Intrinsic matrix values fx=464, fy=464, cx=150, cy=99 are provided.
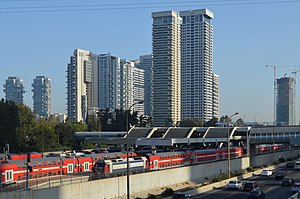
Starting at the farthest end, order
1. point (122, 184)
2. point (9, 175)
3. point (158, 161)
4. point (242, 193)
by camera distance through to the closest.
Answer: point (158, 161), point (242, 193), point (122, 184), point (9, 175)

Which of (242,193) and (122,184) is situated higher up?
(122,184)

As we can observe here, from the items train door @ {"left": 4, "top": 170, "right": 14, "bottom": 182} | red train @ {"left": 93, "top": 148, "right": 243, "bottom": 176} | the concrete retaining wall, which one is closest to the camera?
the concrete retaining wall

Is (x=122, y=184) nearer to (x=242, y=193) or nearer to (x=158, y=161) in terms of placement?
(x=242, y=193)

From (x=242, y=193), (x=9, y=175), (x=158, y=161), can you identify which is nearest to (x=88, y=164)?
(x=158, y=161)

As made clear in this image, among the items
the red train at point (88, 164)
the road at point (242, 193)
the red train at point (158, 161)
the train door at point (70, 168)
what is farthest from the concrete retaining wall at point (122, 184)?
the train door at point (70, 168)

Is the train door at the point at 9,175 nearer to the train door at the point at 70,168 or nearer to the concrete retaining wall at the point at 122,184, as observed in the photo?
the concrete retaining wall at the point at 122,184

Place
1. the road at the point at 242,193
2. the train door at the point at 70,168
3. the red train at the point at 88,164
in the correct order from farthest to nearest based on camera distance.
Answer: the train door at the point at 70,168 < the road at the point at 242,193 < the red train at the point at 88,164

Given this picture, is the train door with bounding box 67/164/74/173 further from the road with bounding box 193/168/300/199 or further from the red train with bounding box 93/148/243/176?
the road with bounding box 193/168/300/199

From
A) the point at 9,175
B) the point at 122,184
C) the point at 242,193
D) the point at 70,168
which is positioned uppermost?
the point at 9,175

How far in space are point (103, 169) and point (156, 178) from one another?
617 centimetres

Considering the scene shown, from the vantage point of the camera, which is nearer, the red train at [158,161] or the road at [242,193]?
the road at [242,193]

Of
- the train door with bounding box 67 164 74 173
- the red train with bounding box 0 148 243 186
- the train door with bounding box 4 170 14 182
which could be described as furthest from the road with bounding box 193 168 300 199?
the train door with bounding box 4 170 14 182

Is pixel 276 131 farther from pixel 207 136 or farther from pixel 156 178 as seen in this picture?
pixel 156 178

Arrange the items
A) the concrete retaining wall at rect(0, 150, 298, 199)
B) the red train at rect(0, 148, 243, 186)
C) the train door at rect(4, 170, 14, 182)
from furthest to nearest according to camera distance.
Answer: the red train at rect(0, 148, 243, 186), the train door at rect(4, 170, 14, 182), the concrete retaining wall at rect(0, 150, 298, 199)
